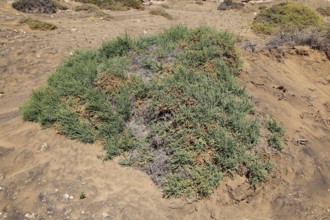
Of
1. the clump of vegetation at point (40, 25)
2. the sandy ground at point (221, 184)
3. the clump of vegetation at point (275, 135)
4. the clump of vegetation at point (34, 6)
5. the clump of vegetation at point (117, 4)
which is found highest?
the clump of vegetation at point (275, 135)

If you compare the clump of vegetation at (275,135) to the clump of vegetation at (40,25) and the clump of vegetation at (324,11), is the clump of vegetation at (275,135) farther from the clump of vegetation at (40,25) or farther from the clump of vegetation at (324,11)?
the clump of vegetation at (324,11)

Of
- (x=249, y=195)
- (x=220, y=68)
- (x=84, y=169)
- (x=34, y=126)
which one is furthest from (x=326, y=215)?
(x=34, y=126)

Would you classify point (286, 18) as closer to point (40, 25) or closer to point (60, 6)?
point (40, 25)

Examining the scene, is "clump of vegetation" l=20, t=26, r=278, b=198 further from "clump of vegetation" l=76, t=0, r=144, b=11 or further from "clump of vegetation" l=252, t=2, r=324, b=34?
"clump of vegetation" l=76, t=0, r=144, b=11

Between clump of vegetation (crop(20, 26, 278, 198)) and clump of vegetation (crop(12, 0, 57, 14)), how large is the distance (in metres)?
13.2

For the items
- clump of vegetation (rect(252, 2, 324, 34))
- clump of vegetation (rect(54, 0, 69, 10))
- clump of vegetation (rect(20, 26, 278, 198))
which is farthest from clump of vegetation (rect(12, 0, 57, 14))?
clump of vegetation (rect(20, 26, 278, 198))

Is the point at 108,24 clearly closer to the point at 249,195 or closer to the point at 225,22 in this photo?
the point at 225,22

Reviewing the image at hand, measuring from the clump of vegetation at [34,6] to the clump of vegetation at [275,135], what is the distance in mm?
16720

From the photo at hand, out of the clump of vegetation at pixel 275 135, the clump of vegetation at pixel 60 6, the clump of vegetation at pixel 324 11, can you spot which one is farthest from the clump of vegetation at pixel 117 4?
the clump of vegetation at pixel 275 135

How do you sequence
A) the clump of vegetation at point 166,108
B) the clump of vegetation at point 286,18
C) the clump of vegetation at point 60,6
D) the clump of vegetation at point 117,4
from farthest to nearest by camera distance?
the clump of vegetation at point 117,4 → the clump of vegetation at point 60,6 → the clump of vegetation at point 286,18 → the clump of vegetation at point 166,108

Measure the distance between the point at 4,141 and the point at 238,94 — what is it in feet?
15.5

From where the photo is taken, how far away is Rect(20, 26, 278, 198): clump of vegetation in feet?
20.2

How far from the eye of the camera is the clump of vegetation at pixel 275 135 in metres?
6.62

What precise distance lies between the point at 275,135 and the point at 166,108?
1984 mm
